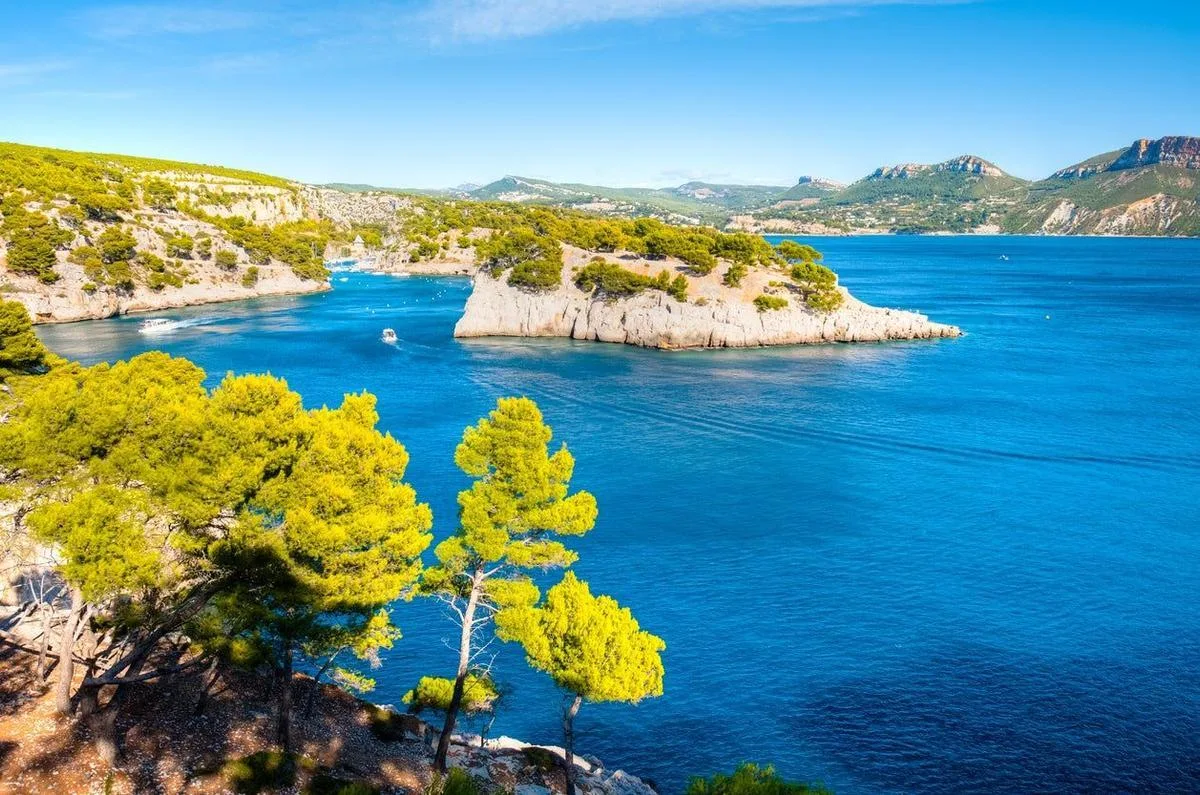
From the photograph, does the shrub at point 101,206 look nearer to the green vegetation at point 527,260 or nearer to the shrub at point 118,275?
the shrub at point 118,275

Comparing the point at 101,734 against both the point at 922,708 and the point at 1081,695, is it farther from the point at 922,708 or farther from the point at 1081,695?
the point at 1081,695

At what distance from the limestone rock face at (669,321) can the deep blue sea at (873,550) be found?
1114 centimetres

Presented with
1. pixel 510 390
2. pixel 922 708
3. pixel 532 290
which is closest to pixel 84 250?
pixel 532 290

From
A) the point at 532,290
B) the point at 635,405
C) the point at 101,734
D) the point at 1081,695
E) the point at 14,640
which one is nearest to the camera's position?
the point at 101,734

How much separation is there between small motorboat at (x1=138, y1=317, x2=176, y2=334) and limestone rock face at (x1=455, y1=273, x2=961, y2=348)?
45.1m

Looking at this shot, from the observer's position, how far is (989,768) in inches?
1121

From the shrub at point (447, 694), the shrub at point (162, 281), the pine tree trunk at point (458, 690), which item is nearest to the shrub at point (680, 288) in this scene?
the shrub at point (447, 694)

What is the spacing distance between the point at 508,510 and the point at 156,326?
381ft

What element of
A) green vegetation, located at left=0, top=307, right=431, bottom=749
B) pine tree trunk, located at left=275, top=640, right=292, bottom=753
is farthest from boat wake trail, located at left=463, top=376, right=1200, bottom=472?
pine tree trunk, located at left=275, top=640, right=292, bottom=753

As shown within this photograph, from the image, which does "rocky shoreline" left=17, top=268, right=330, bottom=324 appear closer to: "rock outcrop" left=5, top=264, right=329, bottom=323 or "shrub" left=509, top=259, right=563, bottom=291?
"rock outcrop" left=5, top=264, right=329, bottom=323

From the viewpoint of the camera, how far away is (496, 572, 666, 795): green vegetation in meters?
23.9

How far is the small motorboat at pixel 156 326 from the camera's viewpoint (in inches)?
4624

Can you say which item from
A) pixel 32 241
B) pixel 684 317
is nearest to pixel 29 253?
pixel 32 241

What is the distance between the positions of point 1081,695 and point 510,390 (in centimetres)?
6268
